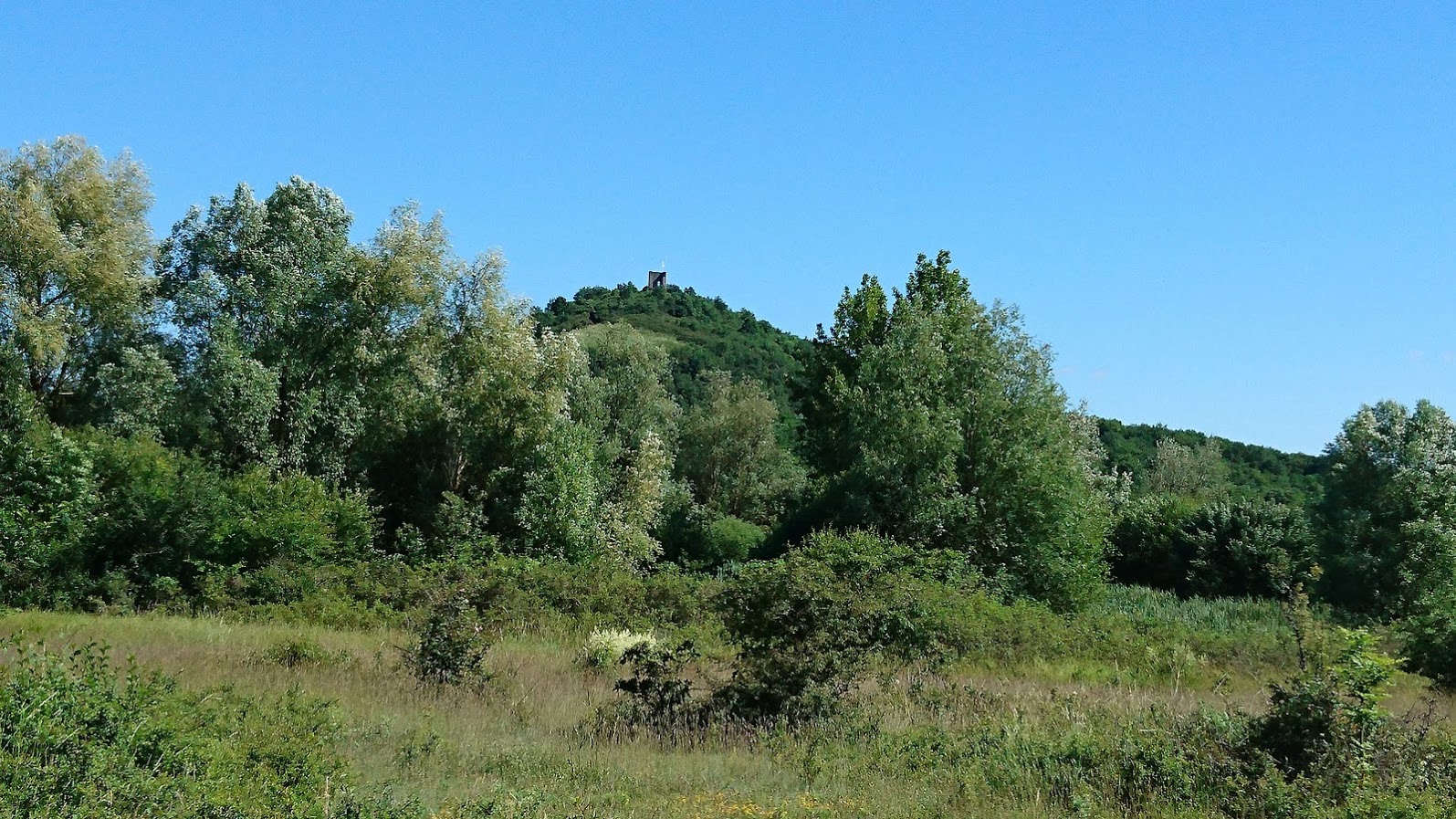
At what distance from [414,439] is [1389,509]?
1360 inches

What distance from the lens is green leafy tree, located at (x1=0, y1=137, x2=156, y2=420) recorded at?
26.3 m

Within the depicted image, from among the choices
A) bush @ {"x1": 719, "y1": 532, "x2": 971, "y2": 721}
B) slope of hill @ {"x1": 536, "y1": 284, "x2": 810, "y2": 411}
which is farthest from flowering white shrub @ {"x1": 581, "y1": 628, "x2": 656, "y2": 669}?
slope of hill @ {"x1": 536, "y1": 284, "x2": 810, "y2": 411}

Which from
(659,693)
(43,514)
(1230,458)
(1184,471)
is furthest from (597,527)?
(1230,458)

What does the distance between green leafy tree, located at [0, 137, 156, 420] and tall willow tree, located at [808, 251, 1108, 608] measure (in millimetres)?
20831

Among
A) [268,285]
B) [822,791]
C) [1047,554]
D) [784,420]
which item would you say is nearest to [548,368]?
[268,285]

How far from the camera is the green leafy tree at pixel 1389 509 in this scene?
3562 cm

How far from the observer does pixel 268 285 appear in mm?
29828

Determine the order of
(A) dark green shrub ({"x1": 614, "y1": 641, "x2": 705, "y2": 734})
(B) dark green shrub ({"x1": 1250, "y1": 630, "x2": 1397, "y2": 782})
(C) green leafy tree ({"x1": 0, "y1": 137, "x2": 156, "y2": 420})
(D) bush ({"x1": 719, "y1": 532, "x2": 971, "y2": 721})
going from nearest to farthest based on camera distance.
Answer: (B) dark green shrub ({"x1": 1250, "y1": 630, "x2": 1397, "y2": 782}) → (A) dark green shrub ({"x1": 614, "y1": 641, "x2": 705, "y2": 734}) → (D) bush ({"x1": 719, "y1": 532, "x2": 971, "y2": 721}) → (C) green leafy tree ({"x1": 0, "y1": 137, "x2": 156, "y2": 420})

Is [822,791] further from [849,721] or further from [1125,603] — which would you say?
[1125,603]

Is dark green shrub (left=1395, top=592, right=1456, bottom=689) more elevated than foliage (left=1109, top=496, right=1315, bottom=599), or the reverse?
foliage (left=1109, top=496, right=1315, bottom=599)

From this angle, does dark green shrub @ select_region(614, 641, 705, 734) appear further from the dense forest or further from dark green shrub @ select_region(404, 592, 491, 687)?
dark green shrub @ select_region(404, 592, 491, 687)

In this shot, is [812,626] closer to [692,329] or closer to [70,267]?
[70,267]

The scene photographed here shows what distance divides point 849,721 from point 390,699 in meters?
5.07

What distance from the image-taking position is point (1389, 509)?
127 feet
